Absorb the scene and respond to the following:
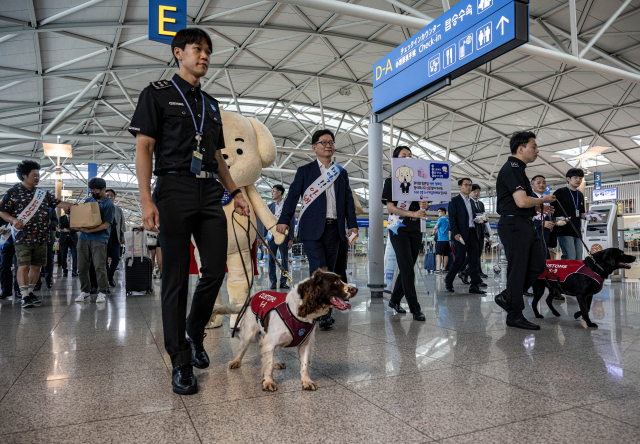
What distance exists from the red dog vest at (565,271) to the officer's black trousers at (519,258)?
29 cm

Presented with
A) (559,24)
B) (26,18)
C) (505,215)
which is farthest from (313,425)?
(559,24)

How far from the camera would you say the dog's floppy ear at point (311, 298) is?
2320mm

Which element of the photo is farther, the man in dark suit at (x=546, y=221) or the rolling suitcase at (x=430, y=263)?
the rolling suitcase at (x=430, y=263)

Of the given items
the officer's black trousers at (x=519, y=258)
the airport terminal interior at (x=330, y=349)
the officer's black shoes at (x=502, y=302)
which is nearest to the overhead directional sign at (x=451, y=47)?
the airport terminal interior at (x=330, y=349)

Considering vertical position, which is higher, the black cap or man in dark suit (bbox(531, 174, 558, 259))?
the black cap

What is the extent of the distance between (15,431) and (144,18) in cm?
1344

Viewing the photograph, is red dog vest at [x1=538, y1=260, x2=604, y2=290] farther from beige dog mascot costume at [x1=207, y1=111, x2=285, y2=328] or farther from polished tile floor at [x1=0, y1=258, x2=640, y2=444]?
beige dog mascot costume at [x1=207, y1=111, x2=285, y2=328]

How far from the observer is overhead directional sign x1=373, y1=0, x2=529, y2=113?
4.62 meters

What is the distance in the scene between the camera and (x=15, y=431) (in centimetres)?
173

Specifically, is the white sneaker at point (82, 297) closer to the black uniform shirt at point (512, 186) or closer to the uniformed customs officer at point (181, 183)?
the uniformed customs officer at point (181, 183)

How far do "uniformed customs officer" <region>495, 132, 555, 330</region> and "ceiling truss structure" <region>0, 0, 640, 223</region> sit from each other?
208 inches

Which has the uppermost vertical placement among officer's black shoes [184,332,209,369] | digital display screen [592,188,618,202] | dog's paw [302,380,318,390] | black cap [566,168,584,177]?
digital display screen [592,188,618,202]

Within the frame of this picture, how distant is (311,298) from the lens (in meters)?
2.32

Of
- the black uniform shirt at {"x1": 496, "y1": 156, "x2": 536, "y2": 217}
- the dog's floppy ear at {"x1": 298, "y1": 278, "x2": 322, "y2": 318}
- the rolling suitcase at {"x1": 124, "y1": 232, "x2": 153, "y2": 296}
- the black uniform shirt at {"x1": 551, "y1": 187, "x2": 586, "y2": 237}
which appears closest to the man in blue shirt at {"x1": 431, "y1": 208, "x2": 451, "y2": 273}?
the black uniform shirt at {"x1": 551, "y1": 187, "x2": 586, "y2": 237}
